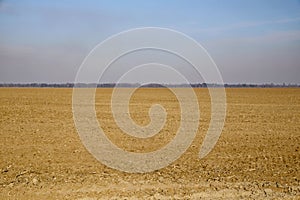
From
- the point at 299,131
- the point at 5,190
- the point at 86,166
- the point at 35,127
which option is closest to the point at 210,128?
the point at 299,131

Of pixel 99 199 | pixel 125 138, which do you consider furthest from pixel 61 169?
pixel 125 138

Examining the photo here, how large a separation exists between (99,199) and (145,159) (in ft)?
12.0

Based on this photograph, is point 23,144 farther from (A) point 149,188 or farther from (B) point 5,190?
(A) point 149,188

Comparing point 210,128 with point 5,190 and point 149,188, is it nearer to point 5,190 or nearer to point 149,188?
point 149,188

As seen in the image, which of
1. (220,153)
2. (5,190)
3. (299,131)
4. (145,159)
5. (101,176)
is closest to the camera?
(5,190)

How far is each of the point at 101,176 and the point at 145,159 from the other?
2193mm

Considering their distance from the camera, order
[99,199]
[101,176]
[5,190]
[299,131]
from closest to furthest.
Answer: [99,199]
[5,190]
[101,176]
[299,131]

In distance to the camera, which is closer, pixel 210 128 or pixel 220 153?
pixel 220 153

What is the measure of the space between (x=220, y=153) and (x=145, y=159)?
7.69 ft

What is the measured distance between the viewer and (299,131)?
16953 millimetres

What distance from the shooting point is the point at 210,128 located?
17.7 metres

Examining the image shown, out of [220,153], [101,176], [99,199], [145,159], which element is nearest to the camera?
[99,199]

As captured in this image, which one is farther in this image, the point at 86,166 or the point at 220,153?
the point at 220,153

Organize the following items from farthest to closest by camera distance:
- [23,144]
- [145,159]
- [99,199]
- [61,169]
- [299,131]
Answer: [299,131] < [23,144] < [145,159] < [61,169] < [99,199]
